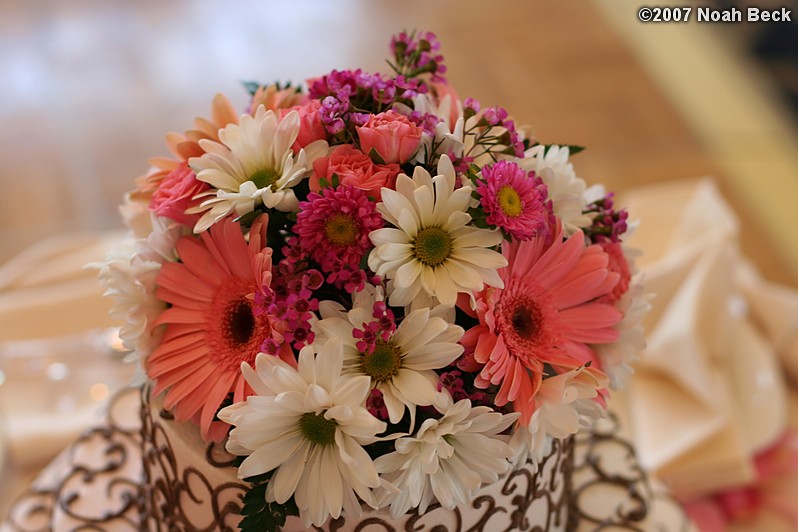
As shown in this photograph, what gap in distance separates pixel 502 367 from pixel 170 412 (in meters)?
0.26

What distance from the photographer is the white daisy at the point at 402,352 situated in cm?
50

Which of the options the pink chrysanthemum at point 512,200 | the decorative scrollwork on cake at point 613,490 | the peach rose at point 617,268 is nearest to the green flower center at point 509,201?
the pink chrysanthemum at point 512,200

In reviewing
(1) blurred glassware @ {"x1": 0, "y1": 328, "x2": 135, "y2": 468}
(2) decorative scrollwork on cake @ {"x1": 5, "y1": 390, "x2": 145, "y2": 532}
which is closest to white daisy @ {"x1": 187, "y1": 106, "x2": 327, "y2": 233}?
(2) decorative scrollwork on cake @ {"x1": 5, "y1": 390, "x2": 145, "y2": 532}

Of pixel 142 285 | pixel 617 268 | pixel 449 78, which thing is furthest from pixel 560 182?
pixel 449 78

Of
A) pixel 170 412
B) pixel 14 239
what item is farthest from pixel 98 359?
pixel 14 239

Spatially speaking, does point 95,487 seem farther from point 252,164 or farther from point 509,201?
point 509,201

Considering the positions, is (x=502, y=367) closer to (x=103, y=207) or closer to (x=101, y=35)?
(x=103, y=207)

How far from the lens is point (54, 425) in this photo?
1.11 m

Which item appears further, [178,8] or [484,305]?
[178,8]

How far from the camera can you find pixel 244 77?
2.71 m

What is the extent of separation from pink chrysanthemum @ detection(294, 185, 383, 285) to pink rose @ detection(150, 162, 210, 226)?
0.32 ft

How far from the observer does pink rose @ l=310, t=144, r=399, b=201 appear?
52 centimetres

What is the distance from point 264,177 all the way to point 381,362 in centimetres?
15

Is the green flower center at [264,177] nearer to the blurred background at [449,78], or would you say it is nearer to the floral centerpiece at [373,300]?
the floral centerpiece at [373,300]
